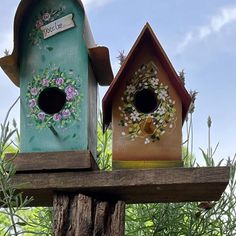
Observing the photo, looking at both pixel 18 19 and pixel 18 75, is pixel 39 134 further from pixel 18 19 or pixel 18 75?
pixel 18 19

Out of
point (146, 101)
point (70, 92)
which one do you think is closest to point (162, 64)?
point (146, 101)

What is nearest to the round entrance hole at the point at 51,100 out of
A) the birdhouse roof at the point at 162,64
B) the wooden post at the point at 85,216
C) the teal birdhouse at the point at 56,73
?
the teal birdhouse at the point at 56,73

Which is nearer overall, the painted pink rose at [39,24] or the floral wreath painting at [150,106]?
the floral wreath painting at [150,106]

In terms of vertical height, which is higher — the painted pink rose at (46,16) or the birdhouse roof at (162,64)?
the painted pink rose at (46,16)

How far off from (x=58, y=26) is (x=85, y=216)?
17.0 inches

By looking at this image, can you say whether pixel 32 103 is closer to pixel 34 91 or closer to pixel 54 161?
pixel 34 91

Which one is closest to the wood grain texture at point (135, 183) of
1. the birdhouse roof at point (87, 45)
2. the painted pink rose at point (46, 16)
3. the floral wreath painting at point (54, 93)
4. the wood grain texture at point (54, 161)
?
the wood grain texture at point (54, 161)

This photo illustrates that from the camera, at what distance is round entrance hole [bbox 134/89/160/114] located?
1.39 metres

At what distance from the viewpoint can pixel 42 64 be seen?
4.69 feet

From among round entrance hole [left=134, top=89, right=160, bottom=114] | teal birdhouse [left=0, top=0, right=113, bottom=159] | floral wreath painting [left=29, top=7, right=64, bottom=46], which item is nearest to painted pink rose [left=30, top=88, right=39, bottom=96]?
teal birdhouse [left=0, top=0, right=113, bottom=159]

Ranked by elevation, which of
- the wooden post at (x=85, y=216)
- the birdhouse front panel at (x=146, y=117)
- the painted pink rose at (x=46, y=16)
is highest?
the painted pink rose at (x=46, y=16)

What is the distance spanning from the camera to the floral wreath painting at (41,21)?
4.80ft

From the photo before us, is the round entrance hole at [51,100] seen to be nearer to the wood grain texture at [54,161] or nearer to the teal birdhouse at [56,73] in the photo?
the teal birdhouse at [56,73]

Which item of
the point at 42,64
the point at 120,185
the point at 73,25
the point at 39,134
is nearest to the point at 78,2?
the point at 73,25
